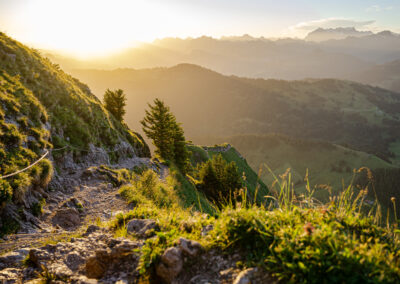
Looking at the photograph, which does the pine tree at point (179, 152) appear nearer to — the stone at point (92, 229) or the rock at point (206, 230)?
the stone at point (92, 229)

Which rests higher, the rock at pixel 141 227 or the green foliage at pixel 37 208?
the rock at pixel 141 227

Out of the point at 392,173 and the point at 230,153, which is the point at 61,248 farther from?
the point at 392,173

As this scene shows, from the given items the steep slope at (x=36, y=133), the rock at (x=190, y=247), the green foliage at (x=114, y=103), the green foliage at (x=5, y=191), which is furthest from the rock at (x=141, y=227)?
the green foliage at (x=114, y=103)

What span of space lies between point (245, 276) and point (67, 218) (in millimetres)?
10877

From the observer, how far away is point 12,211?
9.91 m

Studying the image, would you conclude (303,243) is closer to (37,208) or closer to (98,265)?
(98,265)

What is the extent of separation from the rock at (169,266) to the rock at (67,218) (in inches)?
350

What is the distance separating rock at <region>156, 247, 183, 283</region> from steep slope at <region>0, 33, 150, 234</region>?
7.63 meters

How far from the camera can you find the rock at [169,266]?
4027mm

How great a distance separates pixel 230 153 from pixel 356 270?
253 ft

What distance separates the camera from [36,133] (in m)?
16.1

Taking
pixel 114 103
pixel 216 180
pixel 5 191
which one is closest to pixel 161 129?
pixel 114 103

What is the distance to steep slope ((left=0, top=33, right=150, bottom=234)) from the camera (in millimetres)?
10797

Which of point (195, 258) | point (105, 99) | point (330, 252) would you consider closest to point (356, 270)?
point (330, 252)
